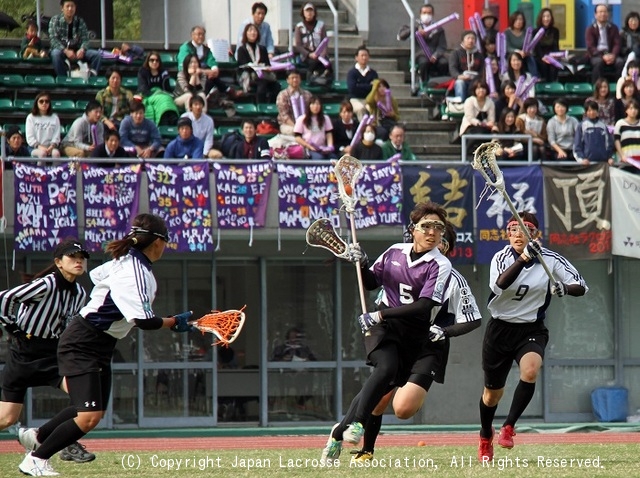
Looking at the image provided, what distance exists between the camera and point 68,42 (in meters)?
21.0

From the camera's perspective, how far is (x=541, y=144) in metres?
20.1

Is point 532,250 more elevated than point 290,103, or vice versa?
point 290,103

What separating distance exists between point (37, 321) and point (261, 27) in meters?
11.2

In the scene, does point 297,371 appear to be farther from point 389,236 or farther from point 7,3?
point 7,3

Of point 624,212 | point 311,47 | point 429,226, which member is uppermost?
point 311,47

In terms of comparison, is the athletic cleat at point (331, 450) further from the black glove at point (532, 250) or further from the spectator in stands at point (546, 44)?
the spectator in stands at point (546, 44)

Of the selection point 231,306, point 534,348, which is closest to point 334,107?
point 231,306

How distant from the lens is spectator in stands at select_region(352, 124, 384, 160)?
19.3 m

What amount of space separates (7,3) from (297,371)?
21.0 metres

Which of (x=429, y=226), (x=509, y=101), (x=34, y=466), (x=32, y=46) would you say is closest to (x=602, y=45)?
(x=509, y=101)

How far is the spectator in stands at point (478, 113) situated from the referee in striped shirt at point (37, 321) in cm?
1021

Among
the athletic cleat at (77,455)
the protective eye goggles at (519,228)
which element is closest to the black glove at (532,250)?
the protective eye goggles at (519,228)

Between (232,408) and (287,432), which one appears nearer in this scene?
(287,432)

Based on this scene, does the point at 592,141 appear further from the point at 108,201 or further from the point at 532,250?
the point at 532,250
